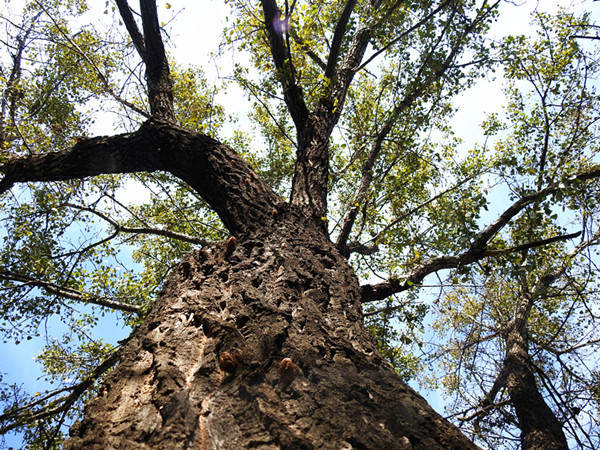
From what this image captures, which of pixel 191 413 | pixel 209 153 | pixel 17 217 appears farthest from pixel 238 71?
pixel 191 413

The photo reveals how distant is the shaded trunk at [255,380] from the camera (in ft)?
4.00

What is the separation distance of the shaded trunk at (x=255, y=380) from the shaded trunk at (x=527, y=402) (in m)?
6.16

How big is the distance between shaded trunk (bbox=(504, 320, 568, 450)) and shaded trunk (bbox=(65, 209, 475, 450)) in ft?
20.2

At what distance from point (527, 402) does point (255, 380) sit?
24.4 feet

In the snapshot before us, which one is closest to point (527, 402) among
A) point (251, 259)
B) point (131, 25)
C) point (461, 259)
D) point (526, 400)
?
point (526, 400)

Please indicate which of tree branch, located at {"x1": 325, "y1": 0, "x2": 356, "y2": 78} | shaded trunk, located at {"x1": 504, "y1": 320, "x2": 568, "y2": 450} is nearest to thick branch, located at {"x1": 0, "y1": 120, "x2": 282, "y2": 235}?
tree branch, located at {"x1": 325, "y1": 0, "x2": 356, "y2": 78}

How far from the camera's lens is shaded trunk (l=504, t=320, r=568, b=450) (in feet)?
20.1

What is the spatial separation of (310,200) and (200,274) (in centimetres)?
182

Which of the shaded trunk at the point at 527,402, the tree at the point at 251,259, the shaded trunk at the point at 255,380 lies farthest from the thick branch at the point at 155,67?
the shaded trunk at the point at 527,402

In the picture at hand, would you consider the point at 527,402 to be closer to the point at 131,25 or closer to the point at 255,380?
the point at 255,380

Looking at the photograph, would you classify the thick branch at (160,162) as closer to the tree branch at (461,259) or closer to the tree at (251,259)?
the tree at (251,259)

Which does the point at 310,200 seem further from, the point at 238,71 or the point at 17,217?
the point at 17,217

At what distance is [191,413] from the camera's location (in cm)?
129

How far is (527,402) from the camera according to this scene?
265 inches
